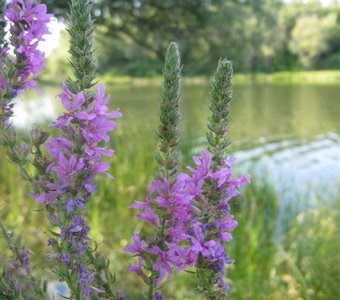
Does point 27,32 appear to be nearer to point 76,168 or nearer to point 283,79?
point 76,168

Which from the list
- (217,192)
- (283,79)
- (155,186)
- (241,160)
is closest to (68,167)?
(155,186)

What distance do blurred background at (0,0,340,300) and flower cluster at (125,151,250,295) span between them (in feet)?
0.69

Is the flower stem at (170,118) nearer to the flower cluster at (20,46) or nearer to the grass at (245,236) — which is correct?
the flower cluster at (20,46)

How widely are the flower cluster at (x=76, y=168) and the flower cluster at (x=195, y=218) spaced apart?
11cm

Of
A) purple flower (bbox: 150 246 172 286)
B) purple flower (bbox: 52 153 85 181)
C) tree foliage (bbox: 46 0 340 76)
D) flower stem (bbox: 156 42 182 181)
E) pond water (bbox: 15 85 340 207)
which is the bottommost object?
pond water (bbox: 15 85 340 207)

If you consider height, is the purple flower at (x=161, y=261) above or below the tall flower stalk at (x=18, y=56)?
below

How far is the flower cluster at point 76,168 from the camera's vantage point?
2.55 ft

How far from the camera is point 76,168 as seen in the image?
77cm

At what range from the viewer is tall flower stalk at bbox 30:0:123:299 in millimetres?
767

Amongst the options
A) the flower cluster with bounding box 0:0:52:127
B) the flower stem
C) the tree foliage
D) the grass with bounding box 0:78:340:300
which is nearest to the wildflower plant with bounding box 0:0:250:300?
the flower stem

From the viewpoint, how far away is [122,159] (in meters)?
6.02

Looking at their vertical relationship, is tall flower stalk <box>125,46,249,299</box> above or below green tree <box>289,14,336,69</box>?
below

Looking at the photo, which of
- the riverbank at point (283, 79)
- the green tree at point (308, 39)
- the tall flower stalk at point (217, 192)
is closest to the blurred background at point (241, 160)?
the tall flower stalk at point (217, 192)

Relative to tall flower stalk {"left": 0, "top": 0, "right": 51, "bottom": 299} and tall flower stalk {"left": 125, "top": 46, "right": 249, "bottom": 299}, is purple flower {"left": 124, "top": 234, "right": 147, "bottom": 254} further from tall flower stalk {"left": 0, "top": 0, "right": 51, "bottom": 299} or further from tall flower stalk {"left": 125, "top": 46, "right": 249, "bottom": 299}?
tall flower stalk {"left": 0, "top": 0, "right": 51, "bottom": 299}
